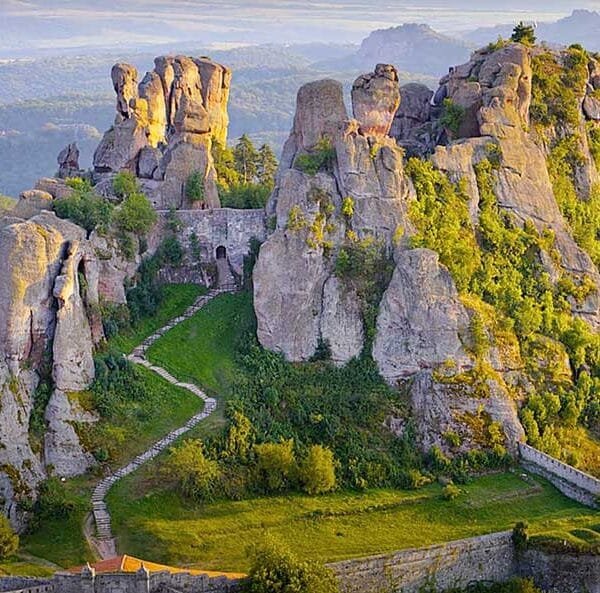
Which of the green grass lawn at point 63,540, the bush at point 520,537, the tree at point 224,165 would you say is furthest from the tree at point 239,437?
the tree at point 224,165

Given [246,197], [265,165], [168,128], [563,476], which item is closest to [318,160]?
[246,197]

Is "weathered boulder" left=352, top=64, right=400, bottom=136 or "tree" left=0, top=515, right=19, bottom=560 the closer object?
"tree" left=0, top=515, right=19, bottom=560

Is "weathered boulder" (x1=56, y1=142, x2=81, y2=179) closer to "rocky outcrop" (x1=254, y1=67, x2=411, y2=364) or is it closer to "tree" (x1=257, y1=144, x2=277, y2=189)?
"tree" (x1=257, y1=144, x2=277, y2=189)

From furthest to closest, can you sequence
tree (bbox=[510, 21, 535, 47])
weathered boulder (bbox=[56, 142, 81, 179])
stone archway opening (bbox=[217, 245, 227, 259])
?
tree (bbox=[510, 21, 535, 47]) < weathered boulder (bbox=[56, 142, 81, 179]) < stone archway opening (bbox=[217, 245, 227, 259])

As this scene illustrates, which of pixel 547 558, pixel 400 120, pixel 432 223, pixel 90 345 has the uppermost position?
pixel 400 120

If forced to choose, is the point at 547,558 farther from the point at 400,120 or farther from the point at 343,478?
the point at 400,120

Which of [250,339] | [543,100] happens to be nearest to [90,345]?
[250,339]

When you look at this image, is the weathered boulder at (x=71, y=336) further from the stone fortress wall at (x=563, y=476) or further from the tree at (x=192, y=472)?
the stone fortress wall at (x=563, y=476)

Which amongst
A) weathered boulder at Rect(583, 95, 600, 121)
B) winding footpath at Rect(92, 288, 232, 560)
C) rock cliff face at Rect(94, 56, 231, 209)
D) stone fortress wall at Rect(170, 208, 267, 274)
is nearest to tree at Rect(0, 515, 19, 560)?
winding footpath at Rect(92, 288, 232, 560)
